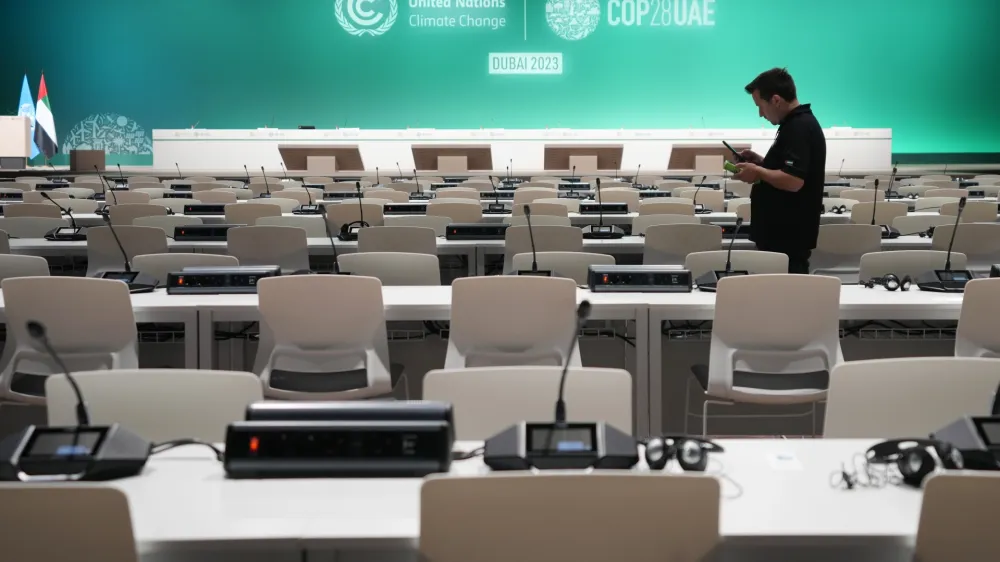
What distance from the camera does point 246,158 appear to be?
15.3 meters

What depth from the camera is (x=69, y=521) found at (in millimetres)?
1345

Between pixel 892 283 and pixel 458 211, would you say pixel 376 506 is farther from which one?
pixel 458 211

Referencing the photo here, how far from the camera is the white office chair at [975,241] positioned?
17.3 ft

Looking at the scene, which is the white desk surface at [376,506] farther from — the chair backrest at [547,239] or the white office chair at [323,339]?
the chair backrest at [547,239]

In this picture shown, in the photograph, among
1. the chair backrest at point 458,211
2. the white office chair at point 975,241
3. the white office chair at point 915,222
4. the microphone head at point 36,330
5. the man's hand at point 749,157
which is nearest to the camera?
the microphone head at point 36,330

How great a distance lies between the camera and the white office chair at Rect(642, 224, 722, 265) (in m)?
5.20

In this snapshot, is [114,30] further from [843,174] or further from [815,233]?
[815,233]

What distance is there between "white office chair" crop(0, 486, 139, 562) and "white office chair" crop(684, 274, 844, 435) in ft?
7.57

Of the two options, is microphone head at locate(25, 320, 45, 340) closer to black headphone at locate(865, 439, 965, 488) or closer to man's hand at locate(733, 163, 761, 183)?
black headphone at locate(865, 439, 965, 488)

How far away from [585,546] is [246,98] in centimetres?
1893

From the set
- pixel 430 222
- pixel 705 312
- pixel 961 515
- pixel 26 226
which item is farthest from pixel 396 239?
pixel 961 515

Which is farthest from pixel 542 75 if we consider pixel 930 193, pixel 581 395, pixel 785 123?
pixel 581 395

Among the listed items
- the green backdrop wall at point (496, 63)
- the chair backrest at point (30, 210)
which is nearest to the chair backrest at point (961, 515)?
the chair backrest at point (30, 210)

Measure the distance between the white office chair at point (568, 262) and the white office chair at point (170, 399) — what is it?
88.5 inches
